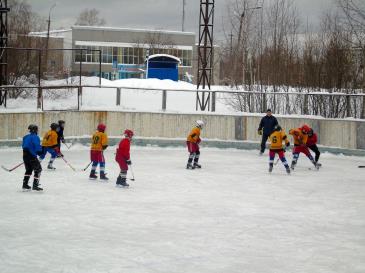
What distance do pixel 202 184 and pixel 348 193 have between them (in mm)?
3402

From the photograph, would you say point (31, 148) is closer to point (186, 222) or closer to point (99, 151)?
point (99, 151)

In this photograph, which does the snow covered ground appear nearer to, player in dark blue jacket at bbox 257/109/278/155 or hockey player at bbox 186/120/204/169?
hockey player at bbox 186/120/204/169

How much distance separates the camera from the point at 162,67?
1855 inches

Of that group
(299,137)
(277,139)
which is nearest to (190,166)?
(277,139)

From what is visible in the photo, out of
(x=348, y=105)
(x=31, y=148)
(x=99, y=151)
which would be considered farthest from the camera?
(x=348, y=105)

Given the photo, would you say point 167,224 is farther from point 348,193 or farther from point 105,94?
point 105,94

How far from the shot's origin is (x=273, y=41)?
1114 inches

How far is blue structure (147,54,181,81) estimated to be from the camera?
46.5m

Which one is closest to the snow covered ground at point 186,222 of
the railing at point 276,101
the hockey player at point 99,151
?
the hockey player at point 99,151

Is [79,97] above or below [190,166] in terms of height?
above

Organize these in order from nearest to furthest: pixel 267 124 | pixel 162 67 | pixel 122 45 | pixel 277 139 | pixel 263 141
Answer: pixel 277 139
pixel 267 124
pixel 263 141
pixel 162 67
pixel 122 45

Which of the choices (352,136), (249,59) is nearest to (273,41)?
(249,59)

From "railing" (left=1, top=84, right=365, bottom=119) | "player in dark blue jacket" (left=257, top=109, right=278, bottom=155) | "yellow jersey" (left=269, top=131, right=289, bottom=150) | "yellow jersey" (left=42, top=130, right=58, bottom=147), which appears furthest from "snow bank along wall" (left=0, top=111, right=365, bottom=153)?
"yellow jersey" (left=269, top=131, right=289, bottom=150)

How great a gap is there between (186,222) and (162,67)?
37.7 meters
